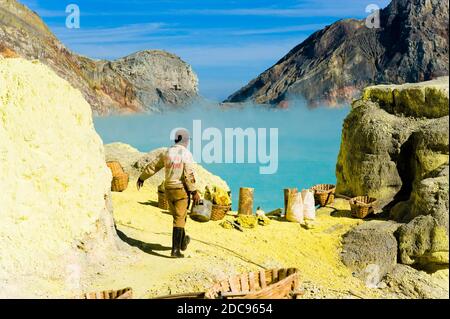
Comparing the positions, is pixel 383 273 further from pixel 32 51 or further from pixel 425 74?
pixel 425 74

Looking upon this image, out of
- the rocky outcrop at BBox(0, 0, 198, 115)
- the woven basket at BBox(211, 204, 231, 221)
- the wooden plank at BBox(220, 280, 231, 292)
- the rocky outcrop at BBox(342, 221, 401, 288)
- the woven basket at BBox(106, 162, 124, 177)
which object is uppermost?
the rocky outcrop at BBox(0, 0, 198, 115)

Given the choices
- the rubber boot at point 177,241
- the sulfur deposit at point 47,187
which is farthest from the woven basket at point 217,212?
the sulfur deposit at point 47,187

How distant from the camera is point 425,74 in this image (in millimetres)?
104688

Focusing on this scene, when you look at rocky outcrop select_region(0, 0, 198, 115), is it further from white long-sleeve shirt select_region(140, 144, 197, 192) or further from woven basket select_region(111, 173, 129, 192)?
white long-sleeve shirt select_region(140, 144, 197, 192)

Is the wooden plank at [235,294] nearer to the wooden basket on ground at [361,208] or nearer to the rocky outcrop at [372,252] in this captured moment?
the rocky outcrop at [372,252]

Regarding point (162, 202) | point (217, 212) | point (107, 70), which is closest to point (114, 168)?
point (162, 202)

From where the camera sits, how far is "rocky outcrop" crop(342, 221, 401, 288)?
34.6ft

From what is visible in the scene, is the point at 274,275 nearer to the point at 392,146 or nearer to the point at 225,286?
the point at 225,286

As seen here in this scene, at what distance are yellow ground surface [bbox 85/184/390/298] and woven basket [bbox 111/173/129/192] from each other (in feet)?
3.96

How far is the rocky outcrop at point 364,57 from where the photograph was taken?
106750 mm

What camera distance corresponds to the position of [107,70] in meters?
101

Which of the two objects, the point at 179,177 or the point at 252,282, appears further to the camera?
the point at 179,177

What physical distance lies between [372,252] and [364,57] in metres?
108

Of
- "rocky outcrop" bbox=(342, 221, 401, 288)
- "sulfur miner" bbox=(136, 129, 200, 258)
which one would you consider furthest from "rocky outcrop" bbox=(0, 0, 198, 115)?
"sulfur miner" bbox=(136, 129, 200, 258)
